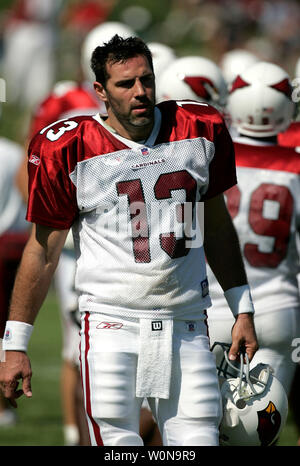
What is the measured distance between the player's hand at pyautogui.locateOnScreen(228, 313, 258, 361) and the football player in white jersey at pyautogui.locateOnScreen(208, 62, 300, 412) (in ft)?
2.22

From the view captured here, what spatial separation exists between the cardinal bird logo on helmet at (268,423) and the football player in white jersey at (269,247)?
606 mm

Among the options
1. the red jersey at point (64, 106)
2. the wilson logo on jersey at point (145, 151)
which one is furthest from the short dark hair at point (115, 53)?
the red jersey at point (64, 106)

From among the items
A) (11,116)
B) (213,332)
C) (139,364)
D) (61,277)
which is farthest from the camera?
(11,116)

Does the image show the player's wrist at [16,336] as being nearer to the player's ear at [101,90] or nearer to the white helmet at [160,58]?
the player's ear at [101,90]

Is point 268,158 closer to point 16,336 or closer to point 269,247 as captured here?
point 269,247

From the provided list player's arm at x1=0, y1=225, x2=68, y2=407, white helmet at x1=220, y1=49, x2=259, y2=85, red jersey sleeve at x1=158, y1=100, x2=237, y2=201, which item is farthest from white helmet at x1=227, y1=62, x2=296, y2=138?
white helmet at x1=220, y1=49, x2=259, y2=85

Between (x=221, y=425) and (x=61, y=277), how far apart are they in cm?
269

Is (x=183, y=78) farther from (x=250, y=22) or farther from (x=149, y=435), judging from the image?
(x=250, y=22)

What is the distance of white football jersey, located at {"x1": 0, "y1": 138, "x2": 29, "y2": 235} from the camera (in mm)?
6840

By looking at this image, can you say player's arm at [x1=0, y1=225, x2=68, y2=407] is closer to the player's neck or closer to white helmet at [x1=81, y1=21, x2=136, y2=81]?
the player's neck

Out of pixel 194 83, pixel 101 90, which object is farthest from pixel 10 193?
pixel 101 90

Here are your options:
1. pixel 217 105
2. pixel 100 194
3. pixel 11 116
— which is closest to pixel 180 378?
pixel 100 194

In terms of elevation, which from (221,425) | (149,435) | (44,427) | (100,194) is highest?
(100,194)

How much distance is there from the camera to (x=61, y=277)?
6.39 metres
